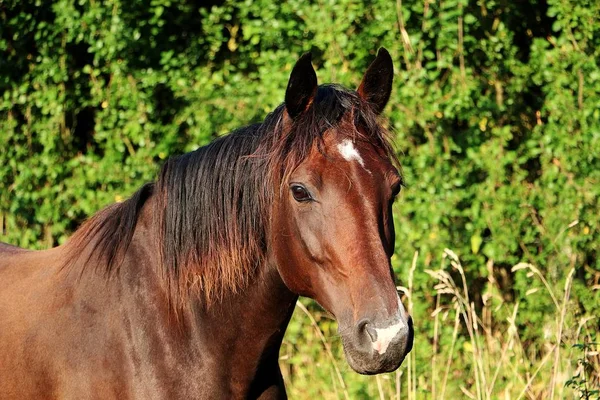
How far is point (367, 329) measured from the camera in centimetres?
258

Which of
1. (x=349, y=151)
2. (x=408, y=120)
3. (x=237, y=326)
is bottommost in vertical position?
(x=237, y=326)

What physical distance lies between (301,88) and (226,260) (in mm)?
658

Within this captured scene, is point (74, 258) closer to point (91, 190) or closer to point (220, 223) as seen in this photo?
point (220, 223)

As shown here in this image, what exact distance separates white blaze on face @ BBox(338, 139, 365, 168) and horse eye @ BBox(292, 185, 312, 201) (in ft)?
0.57

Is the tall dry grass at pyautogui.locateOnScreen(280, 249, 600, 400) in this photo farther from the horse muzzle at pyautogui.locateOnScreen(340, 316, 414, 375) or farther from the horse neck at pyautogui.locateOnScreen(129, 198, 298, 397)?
the horse muzzle at pyautogui.locateOnScreen(340, 316, 414, 375)

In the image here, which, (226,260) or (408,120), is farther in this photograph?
(408,120)

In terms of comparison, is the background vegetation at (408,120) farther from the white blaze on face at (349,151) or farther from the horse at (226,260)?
the white blaze on face at (349,151)

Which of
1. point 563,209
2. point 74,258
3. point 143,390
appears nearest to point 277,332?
point 143,390

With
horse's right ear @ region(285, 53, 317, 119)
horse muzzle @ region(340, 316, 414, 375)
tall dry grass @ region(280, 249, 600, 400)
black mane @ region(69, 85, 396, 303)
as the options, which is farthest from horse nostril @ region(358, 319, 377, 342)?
tall dry grass @ region(280, 249, 600, 400)

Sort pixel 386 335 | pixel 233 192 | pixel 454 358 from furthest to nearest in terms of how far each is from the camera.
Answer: pixel 454 358
pixel 233 192
pixel 386 335

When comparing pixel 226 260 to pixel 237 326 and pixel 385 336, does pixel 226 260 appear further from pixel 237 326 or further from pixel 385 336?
pixel 385 336

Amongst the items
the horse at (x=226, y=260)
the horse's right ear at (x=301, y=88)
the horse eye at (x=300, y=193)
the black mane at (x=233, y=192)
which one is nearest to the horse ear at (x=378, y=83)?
the horse at (x=226, y=260)

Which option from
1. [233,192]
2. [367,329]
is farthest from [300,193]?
[367,329]

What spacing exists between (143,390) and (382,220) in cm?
103
